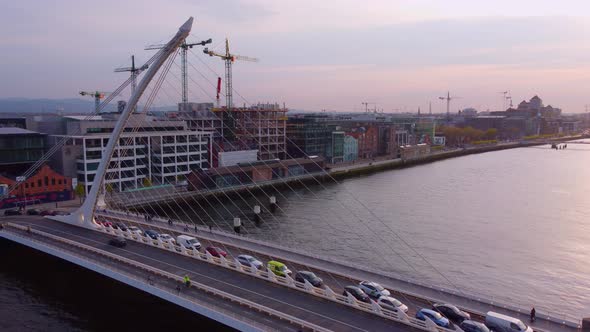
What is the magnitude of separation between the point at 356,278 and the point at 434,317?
4141 mm

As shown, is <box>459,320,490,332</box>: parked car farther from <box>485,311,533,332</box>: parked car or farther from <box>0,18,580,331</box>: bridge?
<box>485,311,533,332</box>: parked car

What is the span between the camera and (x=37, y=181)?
33781 mm

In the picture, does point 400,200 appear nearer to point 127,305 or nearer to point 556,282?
point 556,282

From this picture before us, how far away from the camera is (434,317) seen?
13023 mm

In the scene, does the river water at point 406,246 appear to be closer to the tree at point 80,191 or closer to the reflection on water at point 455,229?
the reflection on water at point 455,229

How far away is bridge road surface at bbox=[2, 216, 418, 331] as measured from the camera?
13031 mm

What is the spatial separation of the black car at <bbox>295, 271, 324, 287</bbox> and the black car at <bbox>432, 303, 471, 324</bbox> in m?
4.30

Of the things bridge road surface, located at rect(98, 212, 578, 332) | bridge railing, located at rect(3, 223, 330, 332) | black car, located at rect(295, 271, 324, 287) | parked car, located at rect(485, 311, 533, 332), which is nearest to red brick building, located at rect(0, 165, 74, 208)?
bridge railing, located at rect(3, 223, 330, 332)

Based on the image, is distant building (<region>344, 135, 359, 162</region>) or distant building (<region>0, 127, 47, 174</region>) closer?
distant building (<region>0, 127, 47, 174</region>)

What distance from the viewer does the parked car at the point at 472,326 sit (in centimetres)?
1225

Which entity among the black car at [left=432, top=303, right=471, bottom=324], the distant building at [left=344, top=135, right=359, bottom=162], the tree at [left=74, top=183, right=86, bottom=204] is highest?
the distant building at [left=344, top=135, right=359, bottom=162]

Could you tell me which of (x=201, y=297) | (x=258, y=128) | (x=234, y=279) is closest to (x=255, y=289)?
(x=234, y=279)

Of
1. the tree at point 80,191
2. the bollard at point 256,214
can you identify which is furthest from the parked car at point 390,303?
the tree at point 80,191

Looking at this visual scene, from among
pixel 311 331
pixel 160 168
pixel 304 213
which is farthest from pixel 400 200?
pixel 311 331
